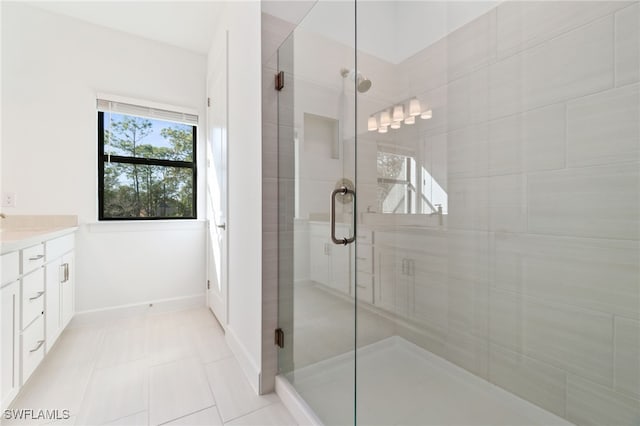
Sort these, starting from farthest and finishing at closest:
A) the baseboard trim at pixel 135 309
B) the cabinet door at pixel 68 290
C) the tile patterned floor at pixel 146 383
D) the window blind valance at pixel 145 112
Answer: the window blind valance at pixel 145 112
the baseboard trim at pixel 135 309
the cabinet door at pixel 68 290
the tile patterned floor at pixel 146 383

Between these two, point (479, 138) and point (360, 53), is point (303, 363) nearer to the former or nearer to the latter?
point (479, 138)

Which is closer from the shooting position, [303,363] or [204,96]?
[303,363]

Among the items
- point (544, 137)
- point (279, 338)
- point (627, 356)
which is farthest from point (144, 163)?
point (627, 356)

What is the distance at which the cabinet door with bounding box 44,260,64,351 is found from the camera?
1.78 metres

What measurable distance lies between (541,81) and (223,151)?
2073 mm

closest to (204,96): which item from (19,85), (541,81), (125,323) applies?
(19,85)

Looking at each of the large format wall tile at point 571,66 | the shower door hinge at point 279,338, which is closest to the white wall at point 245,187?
the shower door hinge at point 279,338

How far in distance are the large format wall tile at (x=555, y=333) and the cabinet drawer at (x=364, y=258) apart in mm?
673

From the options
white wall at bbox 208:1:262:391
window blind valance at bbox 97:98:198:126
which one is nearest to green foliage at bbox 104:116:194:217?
window blind valance at bbox 97:98:198:126

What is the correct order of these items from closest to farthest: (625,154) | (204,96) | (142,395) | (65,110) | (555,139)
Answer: (625,154) < (555,139) < (142,395) < (65,110) < (204,96)

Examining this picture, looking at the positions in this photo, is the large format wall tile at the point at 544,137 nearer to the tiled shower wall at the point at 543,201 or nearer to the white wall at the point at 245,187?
the tiled shower wall at the point at 543,201

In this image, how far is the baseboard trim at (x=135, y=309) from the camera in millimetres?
2475

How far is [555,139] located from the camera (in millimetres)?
1293

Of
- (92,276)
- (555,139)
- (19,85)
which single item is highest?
(19,85)
